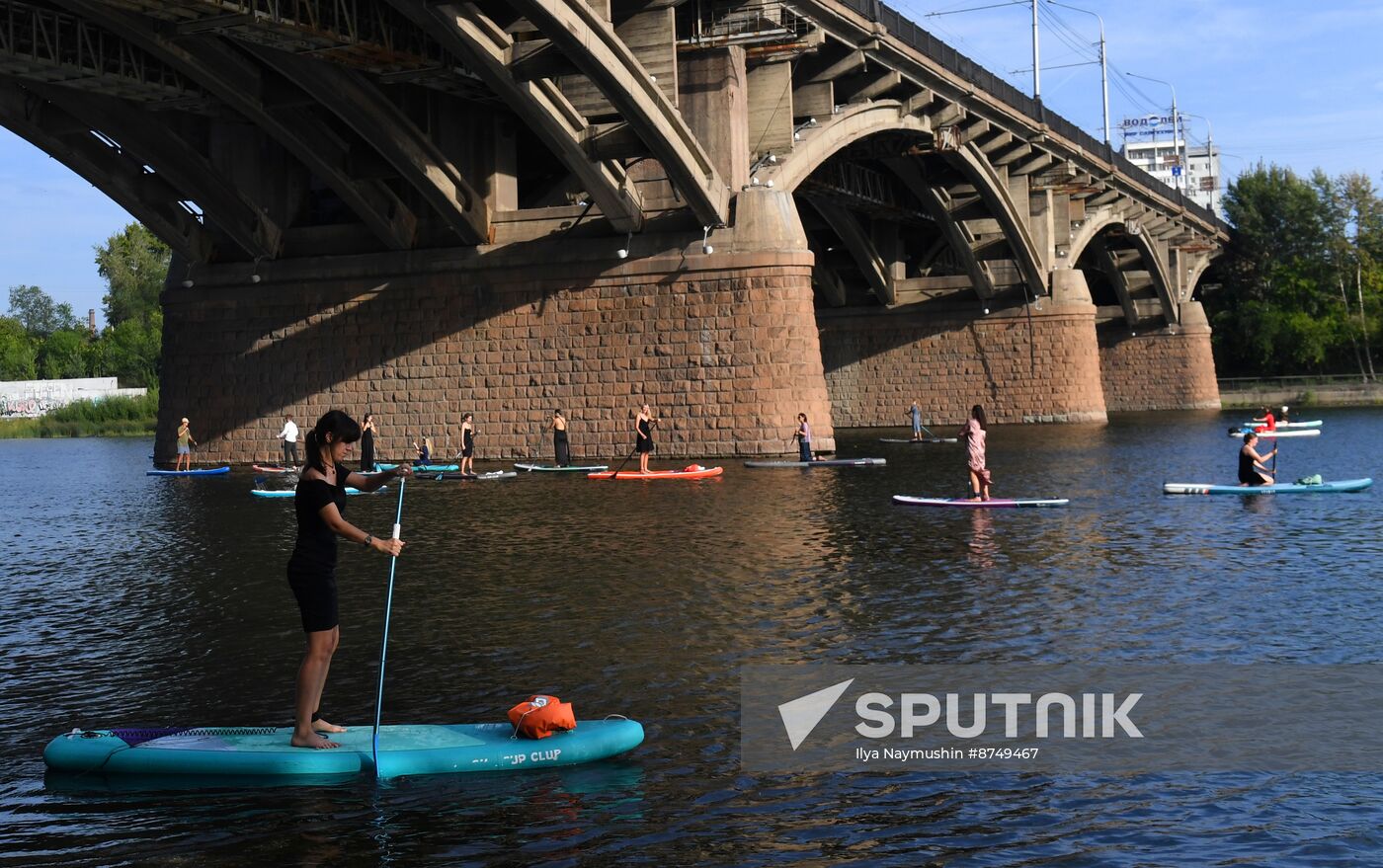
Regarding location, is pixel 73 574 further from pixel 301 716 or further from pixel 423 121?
pixel 423 121

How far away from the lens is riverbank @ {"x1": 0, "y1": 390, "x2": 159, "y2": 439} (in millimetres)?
94438

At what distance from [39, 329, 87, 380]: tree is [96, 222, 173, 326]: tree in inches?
288

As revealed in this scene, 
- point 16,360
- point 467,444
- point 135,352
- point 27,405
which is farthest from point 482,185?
point 16,360

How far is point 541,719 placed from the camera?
30.4 feet

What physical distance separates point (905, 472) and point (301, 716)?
→ 26.1m

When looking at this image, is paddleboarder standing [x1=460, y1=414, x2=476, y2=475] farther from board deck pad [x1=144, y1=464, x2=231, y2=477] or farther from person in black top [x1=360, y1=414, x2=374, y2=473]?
board deck pad [x1=144, y1=464, x2=231, y2=477]

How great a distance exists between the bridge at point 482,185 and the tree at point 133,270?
9532 cm

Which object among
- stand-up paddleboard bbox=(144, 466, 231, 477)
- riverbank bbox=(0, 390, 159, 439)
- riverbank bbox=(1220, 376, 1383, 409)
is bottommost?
stand-up paddleboard bbox=(144, 466, 231, 477)

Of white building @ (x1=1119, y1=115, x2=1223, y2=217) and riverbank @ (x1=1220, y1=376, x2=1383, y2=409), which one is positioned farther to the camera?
white building @ (x1=1119, y1=115, x2=1223, y2=217)

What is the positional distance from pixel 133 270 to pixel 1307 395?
9865 cm

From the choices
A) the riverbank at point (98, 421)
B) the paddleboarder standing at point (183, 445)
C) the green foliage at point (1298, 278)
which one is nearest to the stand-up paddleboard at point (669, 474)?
the paddleboarder standing at point (183, 445)

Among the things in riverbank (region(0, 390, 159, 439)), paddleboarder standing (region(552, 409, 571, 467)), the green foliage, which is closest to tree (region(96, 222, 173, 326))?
riverbank (region(0, 390, 159, 439))

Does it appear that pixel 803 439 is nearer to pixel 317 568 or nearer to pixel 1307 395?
pixel 317 568

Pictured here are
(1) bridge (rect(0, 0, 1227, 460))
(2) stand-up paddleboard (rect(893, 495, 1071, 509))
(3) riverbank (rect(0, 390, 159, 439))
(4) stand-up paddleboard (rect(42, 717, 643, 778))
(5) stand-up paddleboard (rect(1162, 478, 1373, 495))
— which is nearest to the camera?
(4) stand-up paddleboard (rect(42, 717, 643, 778))
